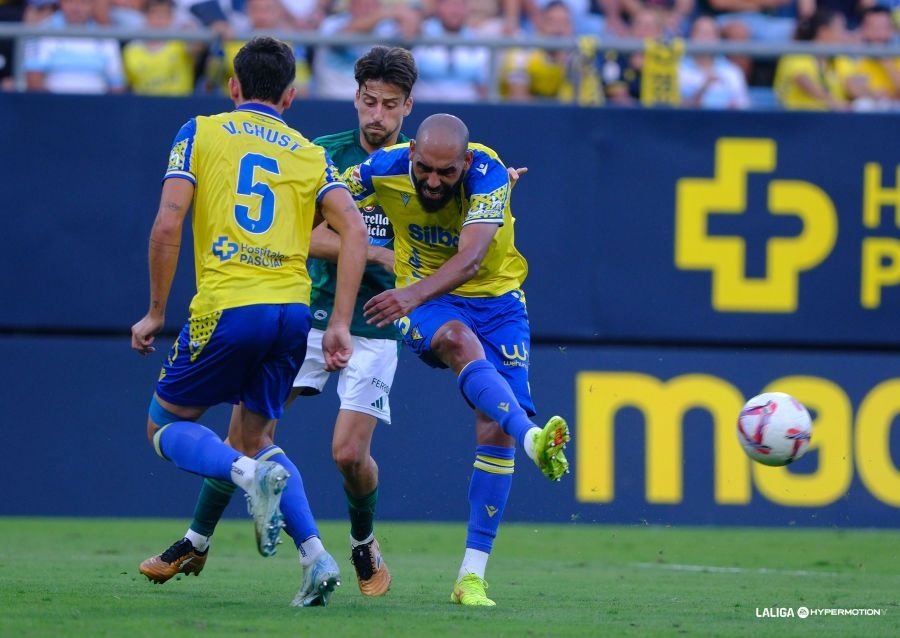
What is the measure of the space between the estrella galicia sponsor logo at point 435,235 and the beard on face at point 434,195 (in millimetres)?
154

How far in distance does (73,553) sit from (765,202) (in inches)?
242

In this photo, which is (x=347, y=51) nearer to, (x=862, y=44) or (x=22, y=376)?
(x=22, y=376)

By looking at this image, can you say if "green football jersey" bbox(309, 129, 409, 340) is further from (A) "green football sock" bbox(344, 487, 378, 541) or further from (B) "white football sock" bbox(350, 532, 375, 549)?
(B) "white football sock" bbox(350, 532, 375, 549)

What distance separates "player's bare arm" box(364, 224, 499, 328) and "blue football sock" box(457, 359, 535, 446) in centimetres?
38

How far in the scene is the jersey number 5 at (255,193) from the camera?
5934 millimetres

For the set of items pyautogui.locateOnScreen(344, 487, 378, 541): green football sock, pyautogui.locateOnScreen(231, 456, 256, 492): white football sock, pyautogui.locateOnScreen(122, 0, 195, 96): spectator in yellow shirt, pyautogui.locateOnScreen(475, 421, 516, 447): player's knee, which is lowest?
pyautogui.locateOnScreen(344, 487, 378, 541): green football sock

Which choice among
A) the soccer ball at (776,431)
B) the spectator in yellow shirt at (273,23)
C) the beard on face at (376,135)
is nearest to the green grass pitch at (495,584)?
the soccer ball at (776,431)

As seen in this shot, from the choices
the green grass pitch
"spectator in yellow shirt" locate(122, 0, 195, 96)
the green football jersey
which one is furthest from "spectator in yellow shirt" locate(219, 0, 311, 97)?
the green football jersey

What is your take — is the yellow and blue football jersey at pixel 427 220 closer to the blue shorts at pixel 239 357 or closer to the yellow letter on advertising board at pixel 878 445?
the blue shorts at pixel 239 357

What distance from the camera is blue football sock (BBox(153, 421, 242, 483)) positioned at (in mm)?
5758

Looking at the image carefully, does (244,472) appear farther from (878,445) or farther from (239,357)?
(878,445)

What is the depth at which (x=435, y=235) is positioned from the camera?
6969 millimetres

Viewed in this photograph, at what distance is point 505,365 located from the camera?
22.6 ft

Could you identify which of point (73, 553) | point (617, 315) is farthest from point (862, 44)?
point (73, 553)
